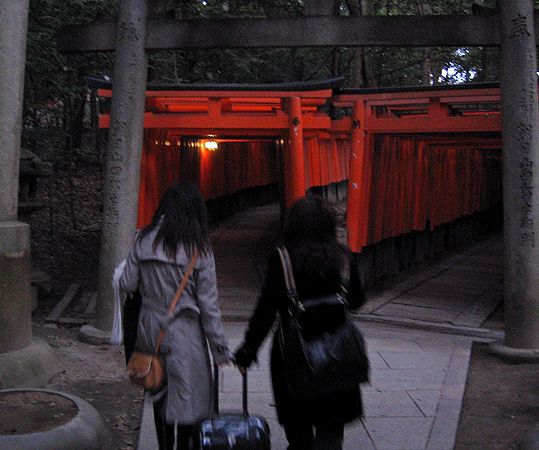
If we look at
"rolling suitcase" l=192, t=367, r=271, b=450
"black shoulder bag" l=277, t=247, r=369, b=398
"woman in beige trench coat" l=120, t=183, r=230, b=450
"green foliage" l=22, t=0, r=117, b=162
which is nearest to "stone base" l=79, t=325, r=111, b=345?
"woman in beige trench coat" l=120, t=183, r=230, b=450

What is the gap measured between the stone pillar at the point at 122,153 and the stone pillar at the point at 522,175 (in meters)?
3.70

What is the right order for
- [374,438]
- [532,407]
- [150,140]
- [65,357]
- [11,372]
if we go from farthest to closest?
[150,140], [65,357], [532,407], [11,372], [374,438]

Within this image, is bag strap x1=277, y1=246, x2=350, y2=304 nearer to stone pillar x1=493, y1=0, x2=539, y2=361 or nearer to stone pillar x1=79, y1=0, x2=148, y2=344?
stone pillar x1=493, y1=0, x2=539, y2=361

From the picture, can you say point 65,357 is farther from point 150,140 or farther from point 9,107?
point 150,140

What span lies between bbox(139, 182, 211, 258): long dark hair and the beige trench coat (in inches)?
1.7

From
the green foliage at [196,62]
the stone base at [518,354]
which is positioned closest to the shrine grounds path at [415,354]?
the stone base at [518,354]

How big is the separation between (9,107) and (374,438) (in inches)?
144

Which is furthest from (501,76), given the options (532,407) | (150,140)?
(150,140)

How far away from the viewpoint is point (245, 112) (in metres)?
12.3

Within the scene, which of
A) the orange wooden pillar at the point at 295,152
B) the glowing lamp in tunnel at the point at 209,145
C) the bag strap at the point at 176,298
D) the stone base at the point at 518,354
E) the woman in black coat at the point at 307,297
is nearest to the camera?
the woman in black coat at the point at 307,297

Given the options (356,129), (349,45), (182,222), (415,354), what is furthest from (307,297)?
(356,129)

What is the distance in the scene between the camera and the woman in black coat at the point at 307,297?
360 centimetres

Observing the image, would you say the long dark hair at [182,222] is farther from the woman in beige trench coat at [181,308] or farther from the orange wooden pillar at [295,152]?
the orange wooden pillar at [295,152]

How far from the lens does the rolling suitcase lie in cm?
356
